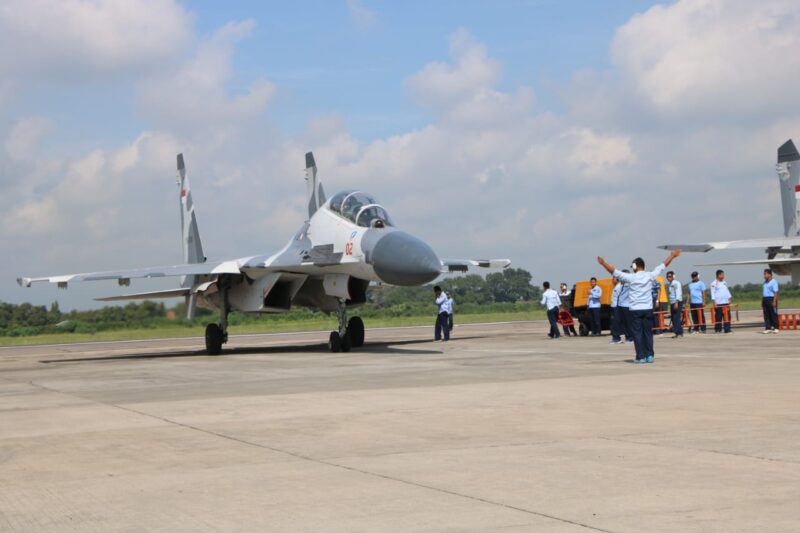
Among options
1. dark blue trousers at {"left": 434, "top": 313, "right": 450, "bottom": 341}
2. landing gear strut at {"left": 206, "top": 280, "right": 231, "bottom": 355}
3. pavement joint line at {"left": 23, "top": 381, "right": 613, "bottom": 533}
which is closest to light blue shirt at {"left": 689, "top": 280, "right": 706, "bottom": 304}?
dark blue trousers at {"left": 434, "top": 313, "right": 450, "bottom": 341}

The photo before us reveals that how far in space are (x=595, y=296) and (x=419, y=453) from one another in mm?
19255

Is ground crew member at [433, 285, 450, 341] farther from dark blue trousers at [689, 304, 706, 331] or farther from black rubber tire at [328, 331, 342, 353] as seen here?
dark blue trousers at [689, 304, 706, 331]

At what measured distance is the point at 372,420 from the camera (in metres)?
8.86

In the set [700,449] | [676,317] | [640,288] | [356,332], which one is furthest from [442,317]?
[700,449]

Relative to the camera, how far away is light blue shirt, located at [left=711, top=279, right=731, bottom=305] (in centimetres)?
2453

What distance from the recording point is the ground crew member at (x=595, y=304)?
25500 millimetres

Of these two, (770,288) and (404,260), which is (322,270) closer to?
(404,260)

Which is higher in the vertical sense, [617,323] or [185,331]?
[185,331]

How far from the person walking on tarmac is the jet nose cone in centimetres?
413

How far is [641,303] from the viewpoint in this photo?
15406 mm

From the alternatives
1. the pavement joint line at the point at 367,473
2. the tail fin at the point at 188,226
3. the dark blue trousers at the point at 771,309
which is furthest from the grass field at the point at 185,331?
the pavement joint line at the point at 367,473

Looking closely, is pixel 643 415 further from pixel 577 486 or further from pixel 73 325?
pixel 73 325

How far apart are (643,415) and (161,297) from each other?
64.9 ft

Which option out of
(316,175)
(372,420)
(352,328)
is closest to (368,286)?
(352,328)
